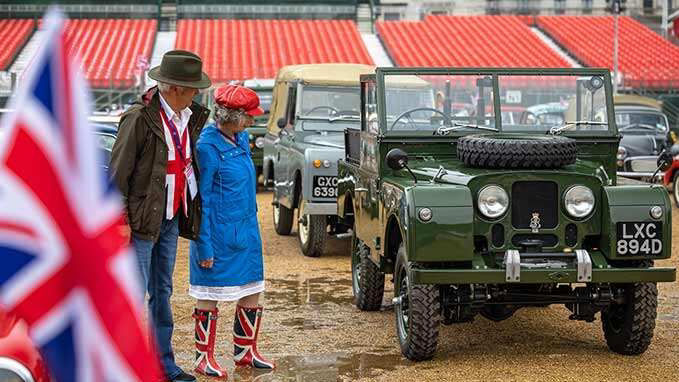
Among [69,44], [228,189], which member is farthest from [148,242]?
[69,44]

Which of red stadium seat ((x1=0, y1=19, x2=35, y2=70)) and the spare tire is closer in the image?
the spare tire

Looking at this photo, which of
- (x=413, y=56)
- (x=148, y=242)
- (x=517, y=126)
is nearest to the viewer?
(x=148, y=242)

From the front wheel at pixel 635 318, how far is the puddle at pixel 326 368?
134 centimetres

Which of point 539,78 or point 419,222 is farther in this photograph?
point 539,78

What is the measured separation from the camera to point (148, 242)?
5.77 m

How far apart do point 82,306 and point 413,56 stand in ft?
125

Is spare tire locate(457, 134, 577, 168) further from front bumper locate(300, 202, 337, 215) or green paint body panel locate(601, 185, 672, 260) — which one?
front bumper locate(300, 202, 337, 215)

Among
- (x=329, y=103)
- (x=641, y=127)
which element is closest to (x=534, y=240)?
(x=329, y=103)

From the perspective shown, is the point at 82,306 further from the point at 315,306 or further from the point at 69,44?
the point at 315,306

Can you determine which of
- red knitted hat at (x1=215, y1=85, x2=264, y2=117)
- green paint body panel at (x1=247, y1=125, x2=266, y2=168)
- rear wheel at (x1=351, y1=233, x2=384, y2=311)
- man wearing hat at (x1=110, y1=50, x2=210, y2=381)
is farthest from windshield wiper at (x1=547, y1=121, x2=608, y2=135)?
green paint body panel at (x1=247, y1=125, x2=266, y2=168)

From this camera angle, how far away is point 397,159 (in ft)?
24.0

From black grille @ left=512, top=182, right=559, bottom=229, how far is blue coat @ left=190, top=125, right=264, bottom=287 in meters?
1.60

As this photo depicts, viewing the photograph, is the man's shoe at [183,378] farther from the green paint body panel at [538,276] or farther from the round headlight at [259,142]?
the round headlight at [259,142]

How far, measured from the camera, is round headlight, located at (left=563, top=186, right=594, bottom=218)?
700cm
